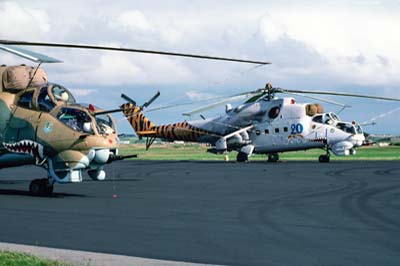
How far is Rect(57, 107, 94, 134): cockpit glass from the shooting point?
19.3m

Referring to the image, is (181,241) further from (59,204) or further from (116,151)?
(116,151)

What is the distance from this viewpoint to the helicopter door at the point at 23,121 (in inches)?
780

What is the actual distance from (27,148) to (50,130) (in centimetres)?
113

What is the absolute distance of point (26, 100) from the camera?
2023 cm

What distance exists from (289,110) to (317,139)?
2666mm

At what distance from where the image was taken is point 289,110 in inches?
1720

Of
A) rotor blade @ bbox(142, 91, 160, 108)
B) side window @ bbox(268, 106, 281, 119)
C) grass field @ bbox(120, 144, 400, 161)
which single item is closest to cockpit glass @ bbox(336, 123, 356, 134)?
side window @ bbox(268, 106, 281, 119)

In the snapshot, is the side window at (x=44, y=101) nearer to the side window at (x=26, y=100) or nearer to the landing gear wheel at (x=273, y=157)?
the side window at (x=26, y=100)

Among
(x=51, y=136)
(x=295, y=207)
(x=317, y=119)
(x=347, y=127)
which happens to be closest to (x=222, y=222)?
(x=295, y=207)

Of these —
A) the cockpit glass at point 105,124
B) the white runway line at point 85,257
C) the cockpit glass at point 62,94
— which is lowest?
the white runway line at point 85,257

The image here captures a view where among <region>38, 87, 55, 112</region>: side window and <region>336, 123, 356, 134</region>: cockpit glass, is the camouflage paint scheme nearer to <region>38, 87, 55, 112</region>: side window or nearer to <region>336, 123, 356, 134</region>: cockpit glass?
<region>38, 87, 55, 112</region>: side window

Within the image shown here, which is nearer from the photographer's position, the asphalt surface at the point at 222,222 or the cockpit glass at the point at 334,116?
the asphalt surface at the point at 222,222

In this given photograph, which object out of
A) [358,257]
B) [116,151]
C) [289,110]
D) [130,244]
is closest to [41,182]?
[116,151]

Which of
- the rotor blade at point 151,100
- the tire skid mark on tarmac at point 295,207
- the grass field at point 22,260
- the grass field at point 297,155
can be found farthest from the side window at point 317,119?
the grass field at point 22,260
